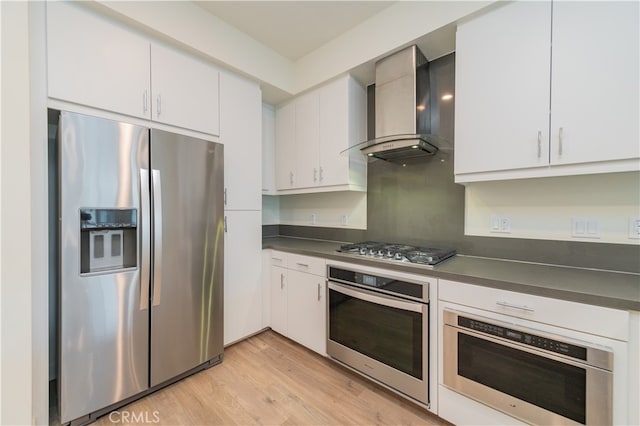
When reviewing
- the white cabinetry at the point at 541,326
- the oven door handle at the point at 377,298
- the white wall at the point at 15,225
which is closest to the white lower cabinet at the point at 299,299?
the oven door handle at the point at 377,298

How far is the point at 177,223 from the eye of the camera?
1771mm

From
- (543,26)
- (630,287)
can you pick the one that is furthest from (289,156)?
(630,287)

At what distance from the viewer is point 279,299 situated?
7.97 feet

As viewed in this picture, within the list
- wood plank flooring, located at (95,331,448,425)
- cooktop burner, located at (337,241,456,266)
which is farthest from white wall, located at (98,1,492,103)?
wood plank flooring, located at (95,331,448,425)

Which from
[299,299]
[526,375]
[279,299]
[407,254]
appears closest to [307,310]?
[299,299]

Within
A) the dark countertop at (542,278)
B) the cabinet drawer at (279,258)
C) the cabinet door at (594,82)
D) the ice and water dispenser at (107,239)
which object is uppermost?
the cabinet door at (594,82)

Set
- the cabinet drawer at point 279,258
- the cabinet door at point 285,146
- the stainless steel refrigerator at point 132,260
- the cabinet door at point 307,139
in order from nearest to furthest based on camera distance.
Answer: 1. the stainless steel refrigerator at point 132,260
2. the cabinet drawer at point 279,258
3. the cabinet door at point 307,139
4. the cabinet door at point 285,146

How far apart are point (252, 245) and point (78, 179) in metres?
1.32

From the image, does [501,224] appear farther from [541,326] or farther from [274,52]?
[274,52]

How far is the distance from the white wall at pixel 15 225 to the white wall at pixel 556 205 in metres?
2.52

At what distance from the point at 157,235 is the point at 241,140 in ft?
3.63

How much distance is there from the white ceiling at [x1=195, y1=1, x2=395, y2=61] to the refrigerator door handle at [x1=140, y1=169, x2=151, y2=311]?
57.0 inches

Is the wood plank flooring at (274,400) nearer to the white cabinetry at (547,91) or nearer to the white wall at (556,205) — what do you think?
the white wall at (556,205)

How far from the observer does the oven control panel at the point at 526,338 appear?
1067 mm
